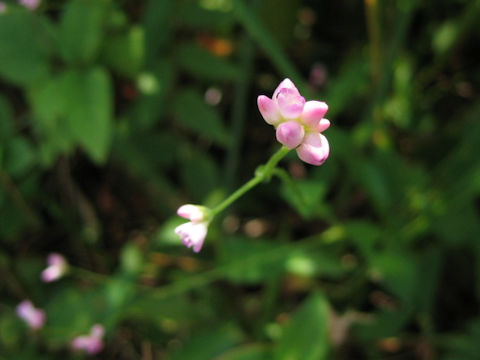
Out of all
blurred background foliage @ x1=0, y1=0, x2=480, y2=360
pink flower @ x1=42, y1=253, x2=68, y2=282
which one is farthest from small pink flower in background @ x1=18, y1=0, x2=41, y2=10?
pink flower @ x1=42, y1=253, x2=68, y2=282

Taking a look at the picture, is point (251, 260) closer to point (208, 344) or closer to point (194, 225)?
point (208, 344)

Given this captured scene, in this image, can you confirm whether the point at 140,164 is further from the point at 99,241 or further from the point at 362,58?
the point at 362,58

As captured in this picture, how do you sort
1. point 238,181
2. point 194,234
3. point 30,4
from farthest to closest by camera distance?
point 238,181 < point 30,4 < point 194,234

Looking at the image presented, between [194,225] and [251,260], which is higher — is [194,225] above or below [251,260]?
below

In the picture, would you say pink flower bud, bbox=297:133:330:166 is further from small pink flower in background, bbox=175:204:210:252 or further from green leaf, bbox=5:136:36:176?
green leaf, bbox=5:136:36:176

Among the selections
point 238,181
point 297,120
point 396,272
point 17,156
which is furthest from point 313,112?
point 238,181

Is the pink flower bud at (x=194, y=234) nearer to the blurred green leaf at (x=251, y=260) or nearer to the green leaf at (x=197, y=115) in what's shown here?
the blurred green leaf at (x=251, y=260)
